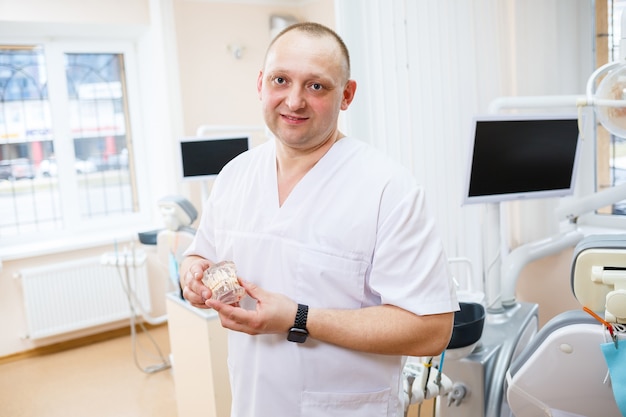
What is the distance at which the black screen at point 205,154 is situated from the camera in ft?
11.0

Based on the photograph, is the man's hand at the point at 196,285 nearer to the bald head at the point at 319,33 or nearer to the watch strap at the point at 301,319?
the watch strap at the point at 301,319

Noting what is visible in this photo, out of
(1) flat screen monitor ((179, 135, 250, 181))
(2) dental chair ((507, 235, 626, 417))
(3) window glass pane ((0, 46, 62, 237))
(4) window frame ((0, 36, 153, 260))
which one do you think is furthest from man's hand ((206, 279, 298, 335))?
(3) window glass pane ((0, 46, 62, 237))

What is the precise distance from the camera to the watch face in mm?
1109

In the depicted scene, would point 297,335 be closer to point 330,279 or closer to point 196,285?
point 330,279

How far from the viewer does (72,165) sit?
4.45 meters

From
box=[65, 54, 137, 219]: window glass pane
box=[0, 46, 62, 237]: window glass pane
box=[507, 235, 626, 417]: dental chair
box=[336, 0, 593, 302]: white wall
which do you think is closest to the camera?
box=[507, 235, 626, 417]: dental chair

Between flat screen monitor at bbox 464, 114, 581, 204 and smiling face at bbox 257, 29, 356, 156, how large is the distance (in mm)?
1019

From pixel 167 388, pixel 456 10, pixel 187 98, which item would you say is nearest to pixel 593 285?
pixel 456 10

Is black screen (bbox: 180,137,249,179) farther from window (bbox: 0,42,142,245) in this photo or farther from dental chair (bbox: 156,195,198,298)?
window (bbox: 0,42,142,245)

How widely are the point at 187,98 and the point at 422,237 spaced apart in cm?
367

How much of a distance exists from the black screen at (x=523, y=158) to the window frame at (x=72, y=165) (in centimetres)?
280

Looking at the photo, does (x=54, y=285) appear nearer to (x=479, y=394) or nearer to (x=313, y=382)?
(x=479, y=394)

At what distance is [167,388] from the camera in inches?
139

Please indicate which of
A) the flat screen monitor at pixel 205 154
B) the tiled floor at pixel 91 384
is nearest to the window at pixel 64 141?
the tiled floor at pixel 91 384
